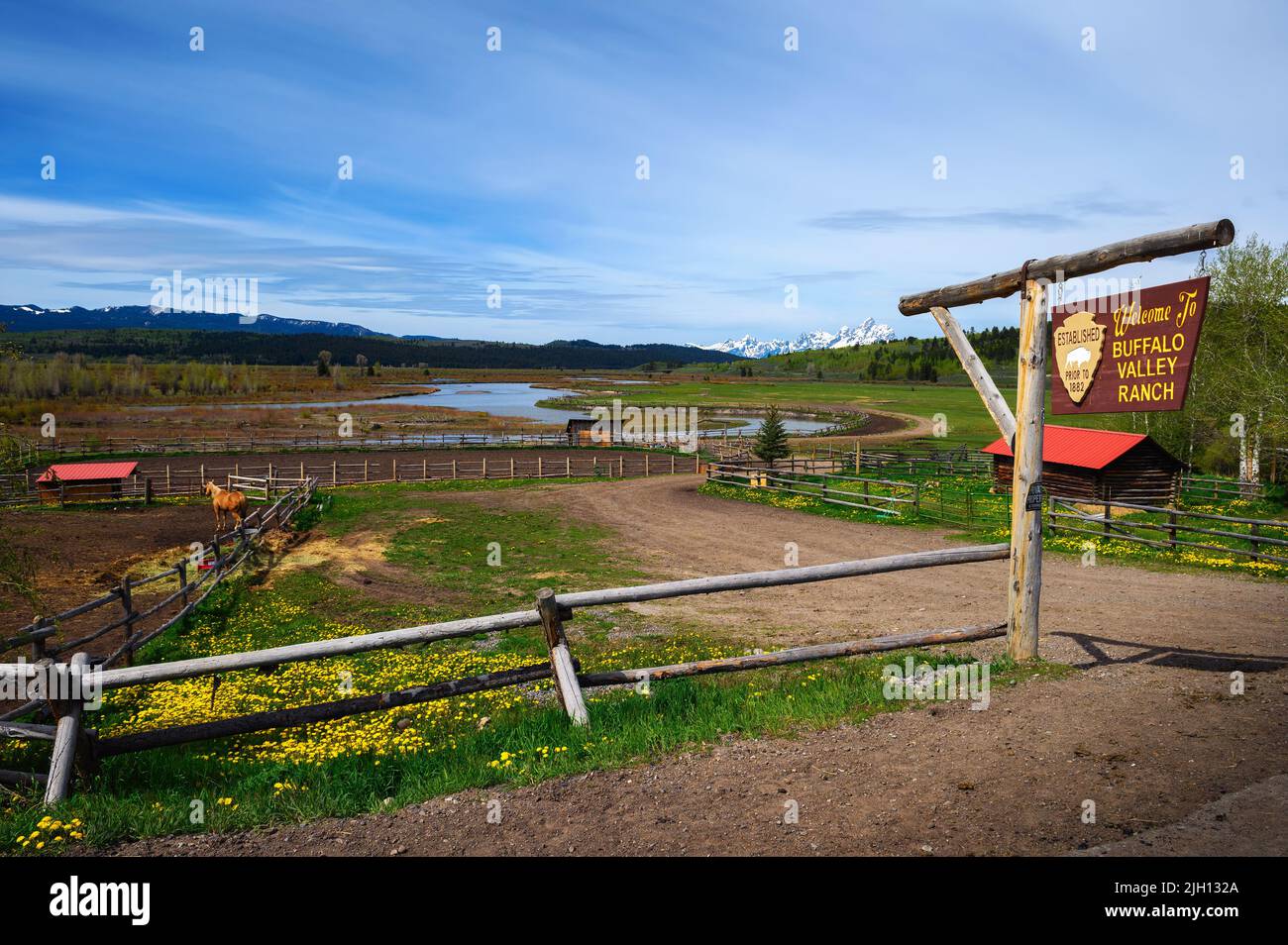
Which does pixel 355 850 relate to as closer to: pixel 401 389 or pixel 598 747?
pixel 598 747

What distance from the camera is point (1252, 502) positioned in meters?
27.1

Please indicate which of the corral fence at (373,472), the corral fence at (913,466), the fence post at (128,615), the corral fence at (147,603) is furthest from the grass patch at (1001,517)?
the fence post at (128,615)

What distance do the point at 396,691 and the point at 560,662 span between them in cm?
143

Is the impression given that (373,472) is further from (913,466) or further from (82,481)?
(913,466)

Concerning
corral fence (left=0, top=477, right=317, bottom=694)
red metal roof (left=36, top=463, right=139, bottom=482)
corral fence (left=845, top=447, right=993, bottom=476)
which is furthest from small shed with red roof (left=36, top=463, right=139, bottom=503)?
corral fence (left=845, top=447, right=993, bottom=476)

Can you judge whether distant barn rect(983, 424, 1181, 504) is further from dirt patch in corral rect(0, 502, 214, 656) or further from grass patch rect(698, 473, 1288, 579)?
dirt patch in corral rect(0, 502, 214, 656)

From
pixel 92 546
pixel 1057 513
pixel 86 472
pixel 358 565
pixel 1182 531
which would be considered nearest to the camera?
pixel 1182 531

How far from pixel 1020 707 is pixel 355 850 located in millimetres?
5304

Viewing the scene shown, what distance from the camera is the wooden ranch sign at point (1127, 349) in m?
6.23

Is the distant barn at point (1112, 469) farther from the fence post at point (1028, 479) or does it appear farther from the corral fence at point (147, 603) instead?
the corral fence at point (147, 603)

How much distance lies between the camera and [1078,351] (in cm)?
721

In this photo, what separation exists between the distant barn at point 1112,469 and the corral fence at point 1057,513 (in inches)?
62.2

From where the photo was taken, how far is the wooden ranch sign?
623cm

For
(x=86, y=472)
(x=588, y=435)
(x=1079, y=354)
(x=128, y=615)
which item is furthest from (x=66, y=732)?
(x=588, y=435)
